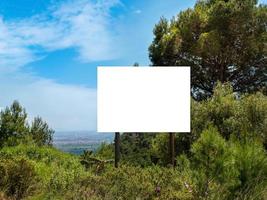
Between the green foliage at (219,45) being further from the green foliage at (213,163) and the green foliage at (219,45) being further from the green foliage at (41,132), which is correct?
the green foliage at (213,163)

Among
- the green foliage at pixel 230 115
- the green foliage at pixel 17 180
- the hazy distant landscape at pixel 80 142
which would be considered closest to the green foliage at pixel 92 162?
the hazy distant landscape at pixel 80 142

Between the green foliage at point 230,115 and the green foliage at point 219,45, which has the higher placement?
the green foliage at point 219,45

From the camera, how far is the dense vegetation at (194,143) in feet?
21.6

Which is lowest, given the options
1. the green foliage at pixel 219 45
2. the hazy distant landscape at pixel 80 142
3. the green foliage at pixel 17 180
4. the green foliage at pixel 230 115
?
the green foliage at pixel 17 180

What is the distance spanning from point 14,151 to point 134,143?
3888 mm

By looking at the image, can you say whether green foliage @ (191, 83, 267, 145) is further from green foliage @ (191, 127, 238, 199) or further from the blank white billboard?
green foliage @ (191, 127, 238, 199)

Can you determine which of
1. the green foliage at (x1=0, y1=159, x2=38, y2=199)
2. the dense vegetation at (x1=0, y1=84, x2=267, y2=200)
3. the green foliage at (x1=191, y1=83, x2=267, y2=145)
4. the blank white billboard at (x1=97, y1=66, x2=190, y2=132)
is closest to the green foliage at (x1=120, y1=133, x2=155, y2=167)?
the green foliage at (x1=191, y1=83, x2=267, y2=145)

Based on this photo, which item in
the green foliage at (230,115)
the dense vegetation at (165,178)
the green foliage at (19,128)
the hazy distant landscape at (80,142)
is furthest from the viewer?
the green foliage at (19,128)

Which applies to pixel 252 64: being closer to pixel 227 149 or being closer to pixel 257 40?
pixel 257 40

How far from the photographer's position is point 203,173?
7027 millimetres

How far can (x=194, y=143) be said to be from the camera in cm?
790

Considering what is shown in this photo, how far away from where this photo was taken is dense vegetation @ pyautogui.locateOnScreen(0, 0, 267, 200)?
21.6 feet

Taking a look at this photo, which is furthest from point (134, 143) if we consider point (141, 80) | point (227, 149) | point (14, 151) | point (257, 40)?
point (257, 40)

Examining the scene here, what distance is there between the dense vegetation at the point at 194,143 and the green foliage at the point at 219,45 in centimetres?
4
